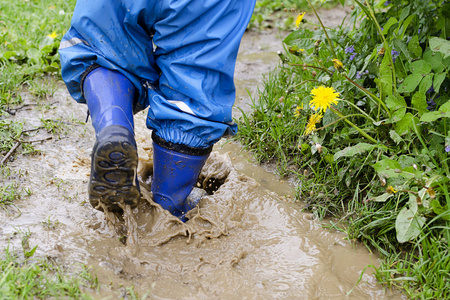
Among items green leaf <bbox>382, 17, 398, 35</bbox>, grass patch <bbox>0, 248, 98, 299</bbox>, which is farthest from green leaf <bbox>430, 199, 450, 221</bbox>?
grass patch <bbox>0, 248, 98, 299</bbox>

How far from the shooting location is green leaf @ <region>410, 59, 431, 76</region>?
6.39 ft

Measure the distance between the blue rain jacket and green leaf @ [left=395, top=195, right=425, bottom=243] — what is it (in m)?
0.82

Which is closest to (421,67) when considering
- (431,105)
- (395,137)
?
(431,105)

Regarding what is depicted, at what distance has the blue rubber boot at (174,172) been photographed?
1960 mm

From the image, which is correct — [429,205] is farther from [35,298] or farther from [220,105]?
[35,298]

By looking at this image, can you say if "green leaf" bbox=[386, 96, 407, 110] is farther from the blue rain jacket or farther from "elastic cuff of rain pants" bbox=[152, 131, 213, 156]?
"elastic cuff of rain pants" bbox=[152, 131, 213, 156]

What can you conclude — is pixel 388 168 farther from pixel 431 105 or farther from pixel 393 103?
pixel 431 105

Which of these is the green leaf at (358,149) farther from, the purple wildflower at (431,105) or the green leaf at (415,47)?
the green leaf at (415,47)

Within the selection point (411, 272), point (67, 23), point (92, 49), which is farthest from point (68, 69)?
point (67, 23)

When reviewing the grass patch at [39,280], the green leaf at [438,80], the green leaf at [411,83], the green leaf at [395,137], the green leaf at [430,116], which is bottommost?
the grass patch at [39,280]

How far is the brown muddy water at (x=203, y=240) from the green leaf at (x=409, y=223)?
216 millimetres

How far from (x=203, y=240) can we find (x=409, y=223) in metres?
0.86

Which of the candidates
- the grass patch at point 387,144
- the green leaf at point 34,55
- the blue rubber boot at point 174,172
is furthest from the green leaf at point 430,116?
the green leaf at point 34,55

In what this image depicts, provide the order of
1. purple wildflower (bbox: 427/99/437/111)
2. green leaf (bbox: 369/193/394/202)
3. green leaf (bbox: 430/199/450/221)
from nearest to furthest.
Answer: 1. green leaf (bbox: 430/199/450/221)
2. green leaf (bbox: 369/193/394/202)
3. purple wildflower (bbox: 427/99/437/111)
